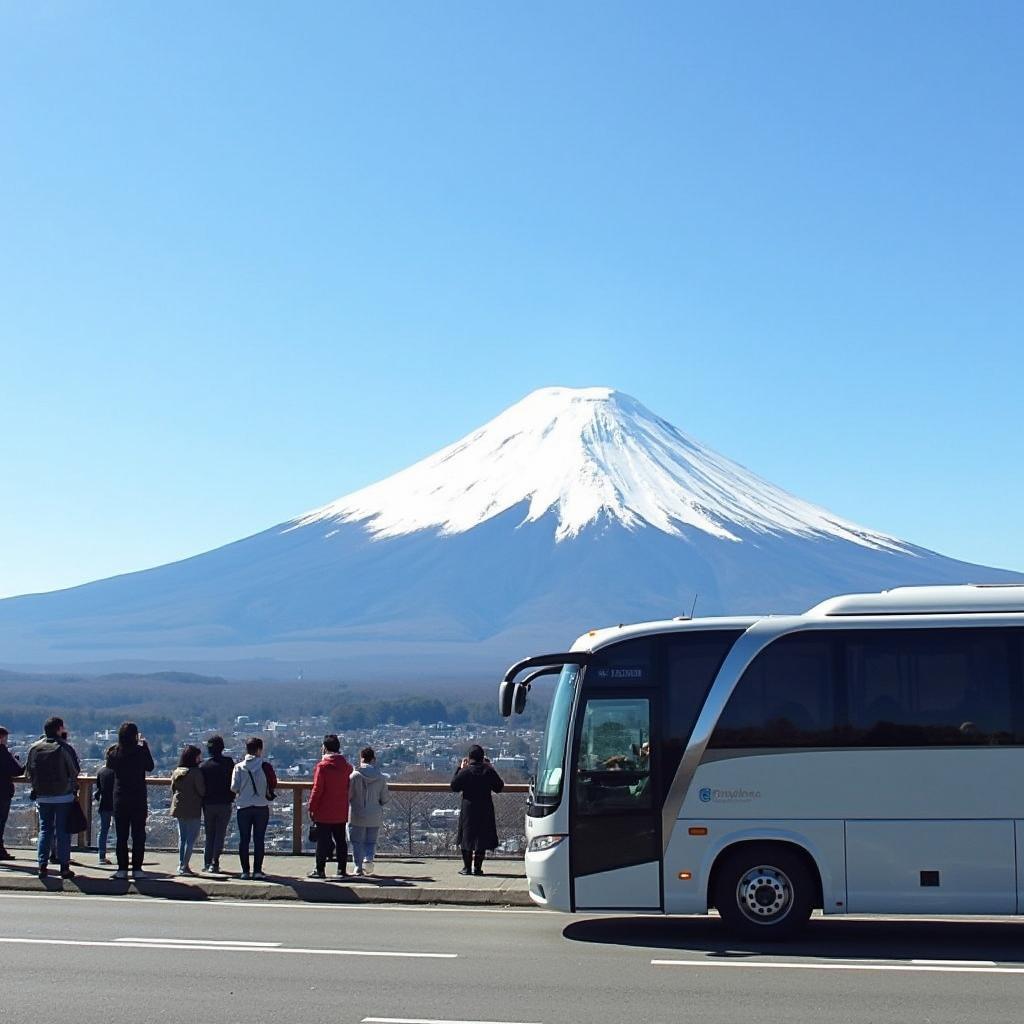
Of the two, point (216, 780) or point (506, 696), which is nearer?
point (506, 696)

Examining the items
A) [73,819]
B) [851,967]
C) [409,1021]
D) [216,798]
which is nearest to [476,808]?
[216,798]

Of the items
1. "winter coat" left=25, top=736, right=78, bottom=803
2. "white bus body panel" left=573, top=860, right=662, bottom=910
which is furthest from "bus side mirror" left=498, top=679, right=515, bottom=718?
"winter coat" left=25, top=736, right=78, bottom=803

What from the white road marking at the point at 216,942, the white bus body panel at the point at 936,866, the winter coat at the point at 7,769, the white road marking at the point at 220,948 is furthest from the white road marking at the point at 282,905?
the white bus body panel at the point at 936,866

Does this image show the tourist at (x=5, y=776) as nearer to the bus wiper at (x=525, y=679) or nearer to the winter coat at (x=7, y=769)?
the winter coat at (x=7, y=769)

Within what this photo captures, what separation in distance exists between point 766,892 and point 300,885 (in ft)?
17.4

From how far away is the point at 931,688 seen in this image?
12555 mm

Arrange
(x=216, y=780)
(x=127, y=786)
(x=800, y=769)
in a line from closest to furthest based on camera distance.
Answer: (x=800, y=769) → (x=127, y=786) → (x=216, y=780)

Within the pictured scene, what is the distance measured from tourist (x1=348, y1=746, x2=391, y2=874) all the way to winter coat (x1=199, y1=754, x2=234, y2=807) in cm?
135

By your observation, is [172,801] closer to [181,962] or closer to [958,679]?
[181,962]

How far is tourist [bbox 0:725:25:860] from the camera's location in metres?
17.6

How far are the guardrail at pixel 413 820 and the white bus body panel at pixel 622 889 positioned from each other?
5.06 metres

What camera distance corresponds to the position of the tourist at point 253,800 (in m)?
16.2

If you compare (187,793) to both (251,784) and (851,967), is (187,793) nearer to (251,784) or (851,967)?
(251,784)

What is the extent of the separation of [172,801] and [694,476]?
184846mm
